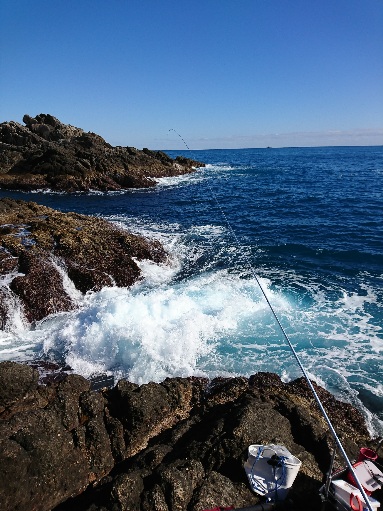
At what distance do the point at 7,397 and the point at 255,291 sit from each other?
928cm

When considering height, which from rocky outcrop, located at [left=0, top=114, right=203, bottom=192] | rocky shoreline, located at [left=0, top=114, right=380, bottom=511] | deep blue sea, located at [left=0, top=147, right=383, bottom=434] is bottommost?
deep blue sea, located at [left=0, top=147, right=383, bottom=434]

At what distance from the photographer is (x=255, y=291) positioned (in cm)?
1345

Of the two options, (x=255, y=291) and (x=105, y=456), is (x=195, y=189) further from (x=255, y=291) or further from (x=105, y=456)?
(x=105, y=456)

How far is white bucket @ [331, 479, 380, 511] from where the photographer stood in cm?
394

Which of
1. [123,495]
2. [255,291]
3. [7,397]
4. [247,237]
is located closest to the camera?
[123,495]

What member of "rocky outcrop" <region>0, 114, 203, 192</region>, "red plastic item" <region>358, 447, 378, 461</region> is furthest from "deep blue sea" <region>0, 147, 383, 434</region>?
"rocky outcrop" <region>0, 114, 203, 192</region>

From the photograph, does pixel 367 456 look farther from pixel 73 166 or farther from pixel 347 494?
pixel 73 166

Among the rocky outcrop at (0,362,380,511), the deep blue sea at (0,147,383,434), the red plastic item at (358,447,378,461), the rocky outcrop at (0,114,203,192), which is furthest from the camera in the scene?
the rocky outcrop at (0,114,203,192)

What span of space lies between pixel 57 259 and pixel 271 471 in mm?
11443

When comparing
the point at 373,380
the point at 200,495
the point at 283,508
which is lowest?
the point at 373,380

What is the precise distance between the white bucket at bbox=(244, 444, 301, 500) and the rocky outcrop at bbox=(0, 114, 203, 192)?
35.8m

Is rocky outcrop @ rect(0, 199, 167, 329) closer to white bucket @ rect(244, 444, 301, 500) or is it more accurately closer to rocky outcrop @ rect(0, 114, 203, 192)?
white bucket @ rect(244, 444, 301, 500)

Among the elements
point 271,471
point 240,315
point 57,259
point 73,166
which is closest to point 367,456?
point 271,471

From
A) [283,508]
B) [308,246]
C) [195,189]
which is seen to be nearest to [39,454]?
[283,508]
